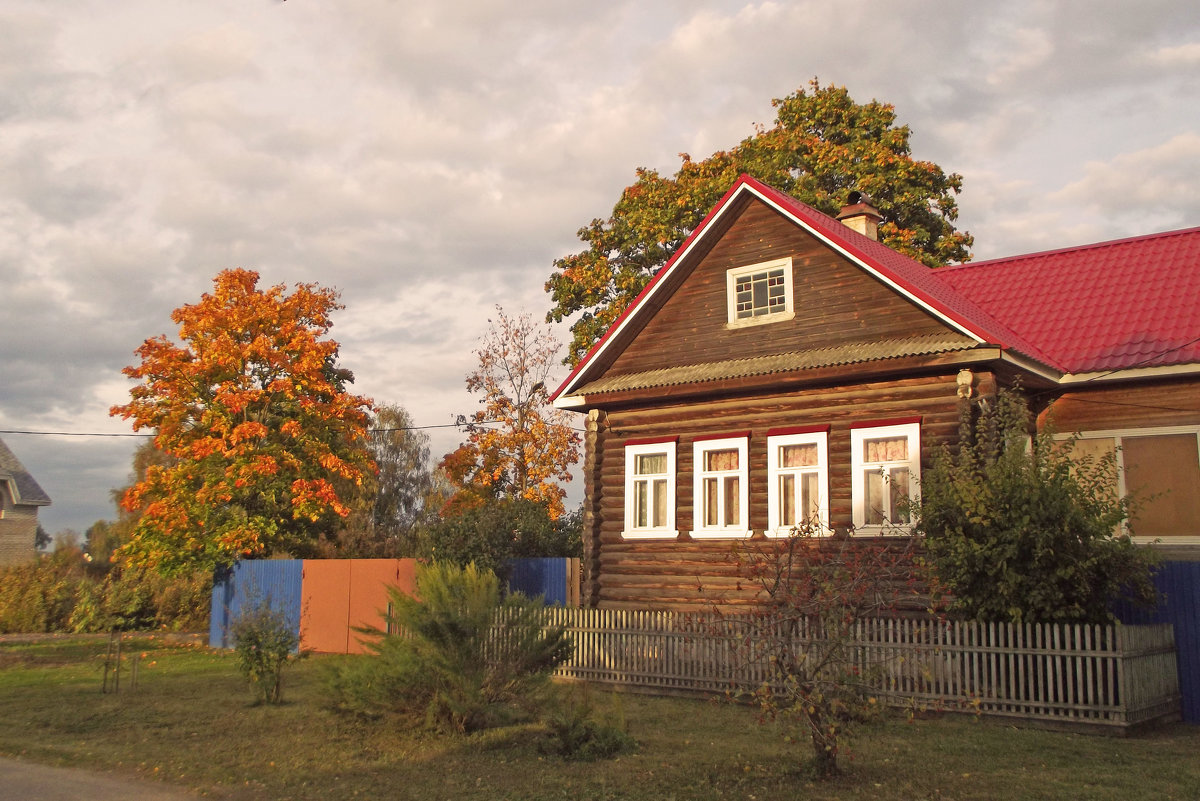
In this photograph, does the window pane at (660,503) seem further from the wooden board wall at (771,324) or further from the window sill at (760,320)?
the window sill at (760,320)

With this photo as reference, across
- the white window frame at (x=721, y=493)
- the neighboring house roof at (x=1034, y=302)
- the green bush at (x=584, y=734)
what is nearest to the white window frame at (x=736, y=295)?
the neighboring house roof at (x=1034, y=302)

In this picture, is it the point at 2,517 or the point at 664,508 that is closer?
the point at 664,508

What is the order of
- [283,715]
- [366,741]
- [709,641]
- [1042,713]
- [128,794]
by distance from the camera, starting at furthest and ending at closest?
1. [709,641]
2. [283,715]
3. [1042,713]
4. [366,741]
5. [128,794]

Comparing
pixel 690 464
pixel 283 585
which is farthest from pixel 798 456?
pixel 283 585

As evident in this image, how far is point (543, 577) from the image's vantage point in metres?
23.4

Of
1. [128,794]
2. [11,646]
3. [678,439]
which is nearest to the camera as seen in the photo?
[128,794]

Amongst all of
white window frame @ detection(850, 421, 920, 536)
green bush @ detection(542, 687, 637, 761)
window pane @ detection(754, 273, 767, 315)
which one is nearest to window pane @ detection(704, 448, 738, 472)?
white window frame @ detection(850, 421, 920, 536)

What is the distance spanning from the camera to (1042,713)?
40.4 ft

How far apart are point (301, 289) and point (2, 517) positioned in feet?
97.5

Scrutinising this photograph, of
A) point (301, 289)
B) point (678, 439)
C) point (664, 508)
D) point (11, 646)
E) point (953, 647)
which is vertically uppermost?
point (301, 289)

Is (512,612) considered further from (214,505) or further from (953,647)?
(214,505)

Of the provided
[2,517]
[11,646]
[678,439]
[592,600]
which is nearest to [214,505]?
[11,646]

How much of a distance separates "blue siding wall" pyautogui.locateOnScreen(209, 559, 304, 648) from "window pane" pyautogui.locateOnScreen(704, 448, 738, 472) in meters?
11.7

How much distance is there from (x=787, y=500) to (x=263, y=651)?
30.6ft
